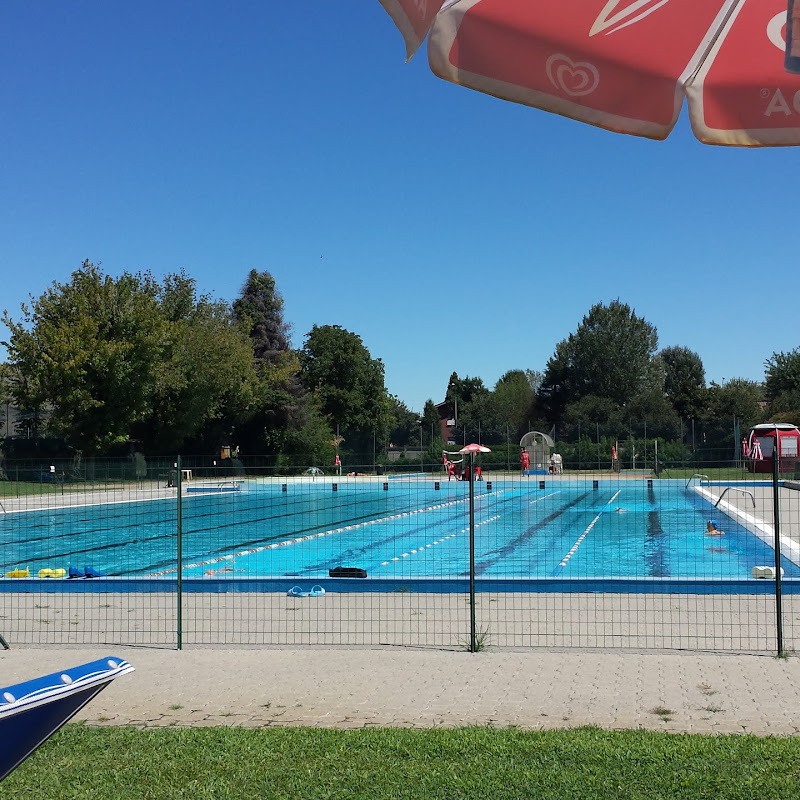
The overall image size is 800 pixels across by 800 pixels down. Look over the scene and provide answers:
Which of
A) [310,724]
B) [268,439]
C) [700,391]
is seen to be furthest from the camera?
[700,391]

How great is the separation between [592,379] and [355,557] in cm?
6157

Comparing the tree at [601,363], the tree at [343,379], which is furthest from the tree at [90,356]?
the tree at [601,363]

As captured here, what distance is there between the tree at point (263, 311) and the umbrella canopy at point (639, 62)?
56.8 metres

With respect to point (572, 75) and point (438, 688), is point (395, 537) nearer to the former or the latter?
point (438, 688)

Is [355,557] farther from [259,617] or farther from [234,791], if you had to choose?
[234,791]

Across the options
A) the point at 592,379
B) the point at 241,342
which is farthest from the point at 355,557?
the point at 592,379

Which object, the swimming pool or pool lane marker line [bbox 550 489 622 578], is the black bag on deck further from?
pool lane marker line [bbox 550 489 622 578]

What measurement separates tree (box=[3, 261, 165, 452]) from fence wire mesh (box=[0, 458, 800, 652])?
13717 millimetres

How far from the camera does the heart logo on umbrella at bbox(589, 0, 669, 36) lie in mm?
3170

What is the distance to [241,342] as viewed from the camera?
1829 inches

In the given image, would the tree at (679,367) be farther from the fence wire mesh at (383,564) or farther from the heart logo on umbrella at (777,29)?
the heart logo on umbrella at (777,29)

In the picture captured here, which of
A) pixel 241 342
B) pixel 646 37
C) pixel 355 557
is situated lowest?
pixel 355 557

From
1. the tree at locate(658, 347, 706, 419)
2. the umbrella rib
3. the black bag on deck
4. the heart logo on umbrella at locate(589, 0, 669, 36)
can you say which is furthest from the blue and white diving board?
the tree at locate(658, 347, 706, 419)

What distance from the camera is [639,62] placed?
318 centimetres
